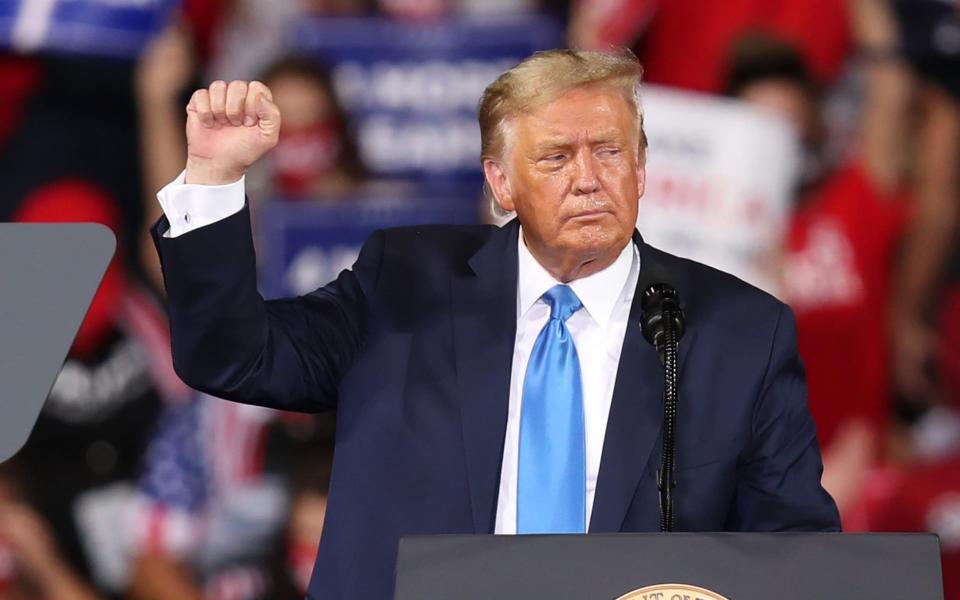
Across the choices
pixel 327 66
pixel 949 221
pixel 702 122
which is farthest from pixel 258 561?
pixel 949 221

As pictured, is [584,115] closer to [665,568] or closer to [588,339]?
[588,339]

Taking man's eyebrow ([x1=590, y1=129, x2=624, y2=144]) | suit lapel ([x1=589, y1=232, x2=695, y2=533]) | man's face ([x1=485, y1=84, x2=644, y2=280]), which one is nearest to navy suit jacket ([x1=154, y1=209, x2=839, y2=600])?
suit lapel ([x1=589, y1=232, x2=695, y2=533])

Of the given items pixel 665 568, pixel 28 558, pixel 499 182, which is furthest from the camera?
pixel 28 558

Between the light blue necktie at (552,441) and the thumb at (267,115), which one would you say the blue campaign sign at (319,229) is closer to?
the light blue necktie at (552,441)

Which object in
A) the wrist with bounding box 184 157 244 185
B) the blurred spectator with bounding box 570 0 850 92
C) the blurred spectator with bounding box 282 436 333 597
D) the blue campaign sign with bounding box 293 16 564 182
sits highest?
the blurred spectator with bounding box 570 0 850 92

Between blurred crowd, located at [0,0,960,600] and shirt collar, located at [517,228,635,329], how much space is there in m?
2.59

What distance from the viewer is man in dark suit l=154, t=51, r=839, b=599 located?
1832 mm

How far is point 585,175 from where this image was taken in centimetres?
192

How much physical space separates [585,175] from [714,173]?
2861 mm

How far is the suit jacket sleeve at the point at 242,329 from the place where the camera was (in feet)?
5.94

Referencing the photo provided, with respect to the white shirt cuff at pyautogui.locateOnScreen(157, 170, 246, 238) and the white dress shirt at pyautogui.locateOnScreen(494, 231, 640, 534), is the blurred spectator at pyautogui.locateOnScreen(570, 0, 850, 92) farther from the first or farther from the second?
the white shirt cuff at pyautogui.locateOnScreen(157, 170, 246, 238)

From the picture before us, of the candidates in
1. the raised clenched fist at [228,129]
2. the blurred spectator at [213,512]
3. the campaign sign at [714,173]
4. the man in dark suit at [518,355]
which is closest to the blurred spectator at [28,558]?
the blurred spectator at [213,512]

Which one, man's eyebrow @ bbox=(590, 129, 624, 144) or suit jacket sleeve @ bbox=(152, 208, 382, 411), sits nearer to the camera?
suit jacket sleeve @ bbox=(152, 208, 382, 411)

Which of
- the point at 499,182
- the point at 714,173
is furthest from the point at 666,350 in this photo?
the point at 714,173
